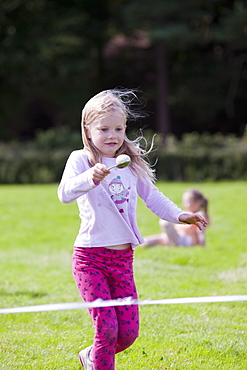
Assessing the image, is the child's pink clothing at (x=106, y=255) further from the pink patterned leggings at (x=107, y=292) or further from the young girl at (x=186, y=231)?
the young girl at (x=186, y=231)

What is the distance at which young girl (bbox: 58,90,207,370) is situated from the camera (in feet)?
9.79

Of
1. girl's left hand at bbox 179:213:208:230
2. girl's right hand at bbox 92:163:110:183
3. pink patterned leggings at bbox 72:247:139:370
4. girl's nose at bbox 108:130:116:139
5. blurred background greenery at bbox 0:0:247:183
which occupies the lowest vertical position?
pink patterned leggings at bbox 72:247:139:370

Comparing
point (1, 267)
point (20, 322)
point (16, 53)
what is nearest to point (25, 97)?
point (16, 53)

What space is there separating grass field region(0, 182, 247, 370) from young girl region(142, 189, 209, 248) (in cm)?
21

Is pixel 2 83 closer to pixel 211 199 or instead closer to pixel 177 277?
pixel 211 199

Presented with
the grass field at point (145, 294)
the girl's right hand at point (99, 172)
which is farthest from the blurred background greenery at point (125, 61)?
the girl's right hand at point (99, 172)

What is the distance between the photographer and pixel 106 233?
3.06 m

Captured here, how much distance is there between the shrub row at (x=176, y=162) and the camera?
687 inches

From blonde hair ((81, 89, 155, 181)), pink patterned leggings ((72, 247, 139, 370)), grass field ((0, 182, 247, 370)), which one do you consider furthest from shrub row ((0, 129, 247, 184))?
pink patterned leggings ((72, 247, 139, 370))

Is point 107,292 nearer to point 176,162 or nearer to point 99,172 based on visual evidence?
point 99,172

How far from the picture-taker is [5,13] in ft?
75.9

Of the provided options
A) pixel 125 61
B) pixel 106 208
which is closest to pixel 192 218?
pixel 106 208

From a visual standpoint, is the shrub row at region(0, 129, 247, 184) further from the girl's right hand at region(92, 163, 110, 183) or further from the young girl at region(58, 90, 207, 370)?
the girl's right hand at region(92, 163, 110, 183)

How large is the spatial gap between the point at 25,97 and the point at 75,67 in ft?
10.4
